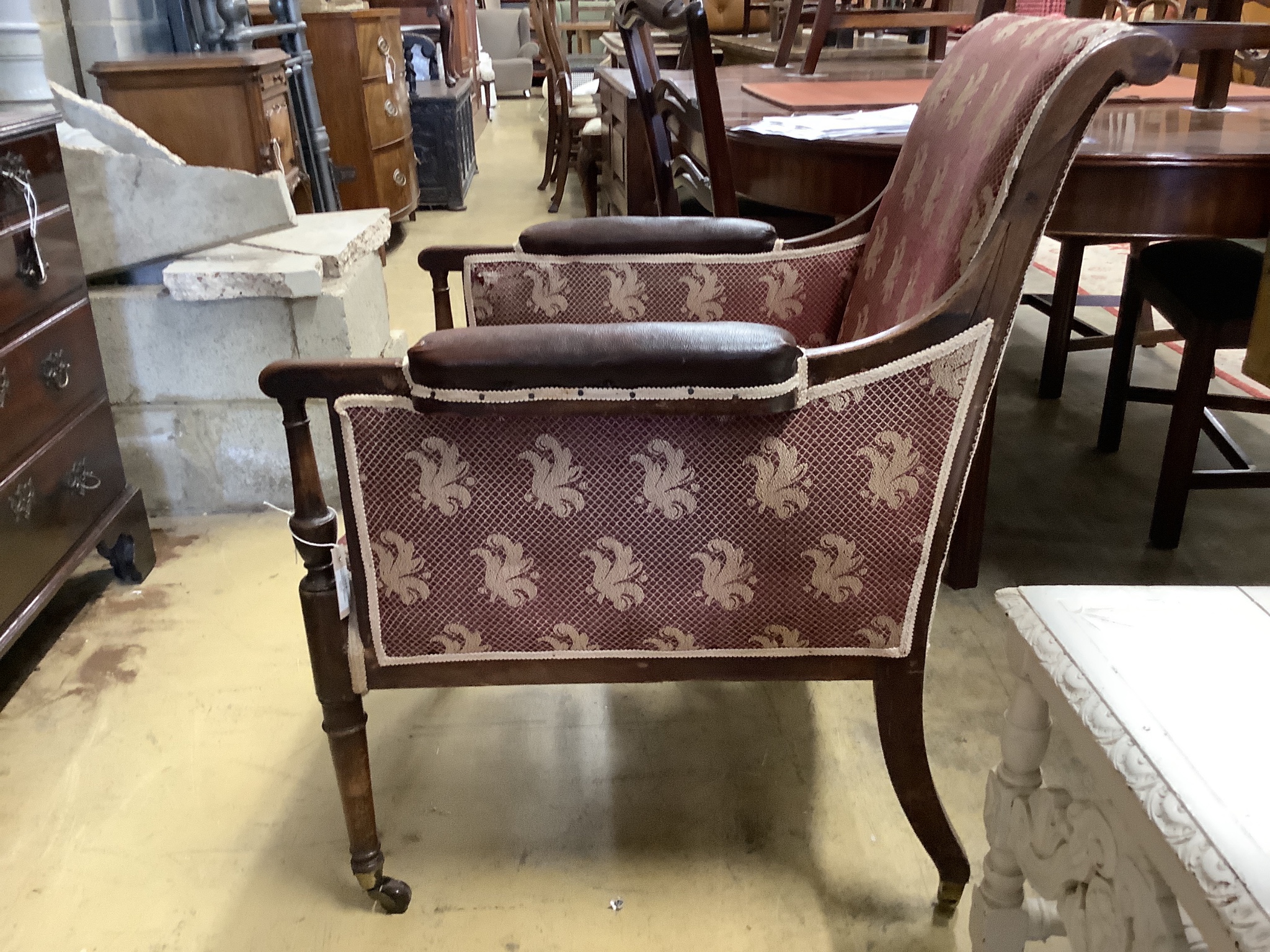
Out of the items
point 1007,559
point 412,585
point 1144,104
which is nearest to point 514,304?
point 412,585

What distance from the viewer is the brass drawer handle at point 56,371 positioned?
148 centimetres

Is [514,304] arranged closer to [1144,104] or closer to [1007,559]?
[1007,559]

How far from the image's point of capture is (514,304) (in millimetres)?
1363

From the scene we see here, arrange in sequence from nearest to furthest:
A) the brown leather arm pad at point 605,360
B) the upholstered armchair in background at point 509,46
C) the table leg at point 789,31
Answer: the brown leather arm pad at point 605,360
the table leg at point 789,31
the upholstered armchair in background at point 509,46

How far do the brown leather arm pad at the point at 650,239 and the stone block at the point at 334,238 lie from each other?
0.73 m

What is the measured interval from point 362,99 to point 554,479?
3.29 meters

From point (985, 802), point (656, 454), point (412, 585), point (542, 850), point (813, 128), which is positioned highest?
point (813, 128)

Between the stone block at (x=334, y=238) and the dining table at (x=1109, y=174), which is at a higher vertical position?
the dining table at (x=1109, y=174)

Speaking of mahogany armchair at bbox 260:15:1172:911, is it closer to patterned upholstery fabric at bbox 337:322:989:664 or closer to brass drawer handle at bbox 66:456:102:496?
patterned upholstery fabric at bbox 337:322:989:664

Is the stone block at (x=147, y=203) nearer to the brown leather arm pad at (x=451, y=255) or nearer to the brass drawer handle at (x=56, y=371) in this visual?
the brass drawer handle at (x=56, y=371)

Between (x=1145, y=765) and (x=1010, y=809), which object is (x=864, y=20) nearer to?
(x=1010, y=809)

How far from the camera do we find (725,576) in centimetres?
96

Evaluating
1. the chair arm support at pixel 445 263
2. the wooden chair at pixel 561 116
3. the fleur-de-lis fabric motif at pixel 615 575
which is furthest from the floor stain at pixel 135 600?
the wooden chair at pixel 561 116

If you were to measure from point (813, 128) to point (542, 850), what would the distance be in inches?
45.0
